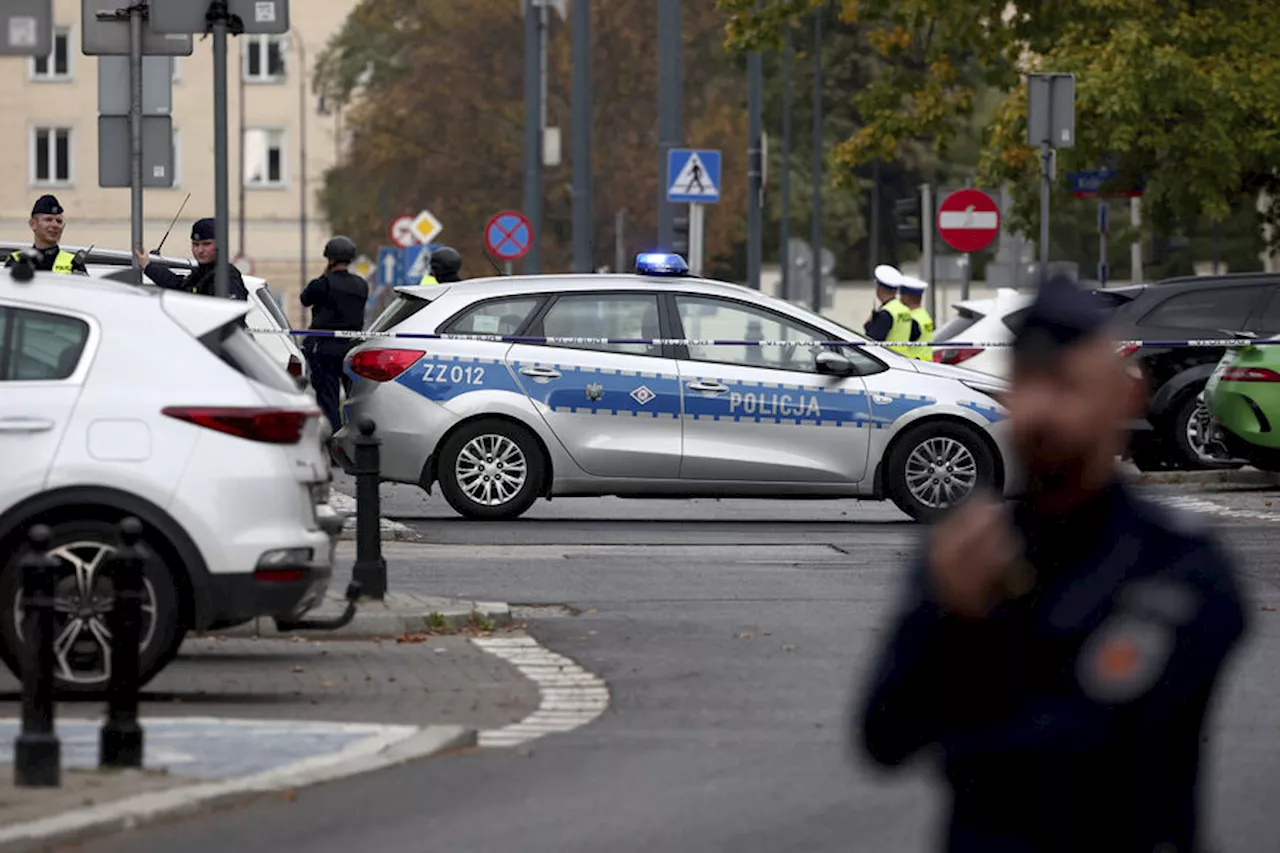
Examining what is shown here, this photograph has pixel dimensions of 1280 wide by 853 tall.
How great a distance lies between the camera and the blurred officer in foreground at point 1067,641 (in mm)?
3361

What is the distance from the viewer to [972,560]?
3.40 metres

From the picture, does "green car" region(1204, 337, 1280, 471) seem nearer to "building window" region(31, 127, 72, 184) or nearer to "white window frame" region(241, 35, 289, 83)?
"building window" region(31, 127, 72, 184)

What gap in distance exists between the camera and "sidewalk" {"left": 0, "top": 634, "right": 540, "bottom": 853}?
764 centimetres

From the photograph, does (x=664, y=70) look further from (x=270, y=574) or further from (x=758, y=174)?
(x=270, y=574)

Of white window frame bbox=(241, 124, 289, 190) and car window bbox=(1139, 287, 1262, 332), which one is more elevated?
white window frame bbox=(241, 124, 289, 190)

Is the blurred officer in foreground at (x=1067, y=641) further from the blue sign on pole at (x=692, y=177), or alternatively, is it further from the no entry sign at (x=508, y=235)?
the no entry sign at (x=508, y=235)

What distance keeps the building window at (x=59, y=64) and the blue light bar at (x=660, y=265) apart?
258 feet

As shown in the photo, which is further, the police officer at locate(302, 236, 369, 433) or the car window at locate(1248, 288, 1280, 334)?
the car window at locate(1248, 288, 1280, 334)

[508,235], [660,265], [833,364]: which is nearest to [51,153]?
[508,235]

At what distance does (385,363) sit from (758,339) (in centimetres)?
231

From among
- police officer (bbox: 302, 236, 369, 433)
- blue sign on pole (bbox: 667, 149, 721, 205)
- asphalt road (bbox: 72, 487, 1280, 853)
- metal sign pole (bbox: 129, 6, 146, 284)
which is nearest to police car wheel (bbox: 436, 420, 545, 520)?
asphalt road (bbox: 72, 487, 1280, 853)

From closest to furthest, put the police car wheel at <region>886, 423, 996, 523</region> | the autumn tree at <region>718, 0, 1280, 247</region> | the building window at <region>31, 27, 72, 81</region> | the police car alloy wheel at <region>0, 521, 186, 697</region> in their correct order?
the police car alloy wheel at <region>0, 521, 186, 697</region> < the police car wheel at <region>886, 423, 996, 523</region> < the autumn tree at <region>718, 0, 1280, 247</region> < the building window at <region>31, 27, 72, 81</region>

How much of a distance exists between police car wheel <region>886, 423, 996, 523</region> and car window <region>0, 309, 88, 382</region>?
28.6ft

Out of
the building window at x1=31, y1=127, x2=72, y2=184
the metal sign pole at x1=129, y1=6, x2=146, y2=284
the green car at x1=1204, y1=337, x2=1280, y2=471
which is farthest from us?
the building window at x1=31, y1=127, x2=72, y2=184
